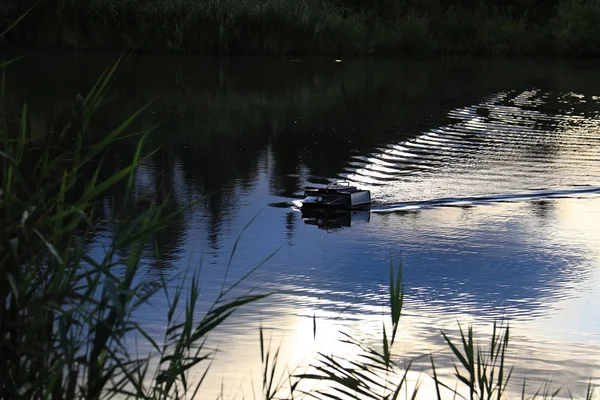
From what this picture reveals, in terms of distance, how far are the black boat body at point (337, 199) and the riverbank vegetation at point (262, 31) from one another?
674 inches

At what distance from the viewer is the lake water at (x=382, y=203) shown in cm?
612

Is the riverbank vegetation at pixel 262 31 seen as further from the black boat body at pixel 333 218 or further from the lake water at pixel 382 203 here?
the black boat body at pixel 333 218

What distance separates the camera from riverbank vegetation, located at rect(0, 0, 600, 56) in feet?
88.3

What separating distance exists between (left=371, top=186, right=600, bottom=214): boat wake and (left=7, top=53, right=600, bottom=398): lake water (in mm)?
20

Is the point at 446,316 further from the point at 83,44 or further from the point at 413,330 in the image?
the point at 83,44

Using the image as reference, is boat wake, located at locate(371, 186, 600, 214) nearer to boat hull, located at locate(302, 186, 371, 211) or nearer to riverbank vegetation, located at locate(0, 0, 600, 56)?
boat hull, located at locate(302, 186, 371, 211)

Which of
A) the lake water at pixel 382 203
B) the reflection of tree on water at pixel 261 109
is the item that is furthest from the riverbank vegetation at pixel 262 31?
the lake water at pixel 382 203

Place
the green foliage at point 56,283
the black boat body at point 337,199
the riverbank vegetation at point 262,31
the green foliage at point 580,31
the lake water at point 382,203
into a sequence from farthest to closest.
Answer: the green foliage at point 580,31 < the riverbank vegetation at point 262,31 < the black boat body at point 337,199 < the lake water at point 382,203 < the green foliage at point 56,283

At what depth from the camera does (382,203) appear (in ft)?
33.1

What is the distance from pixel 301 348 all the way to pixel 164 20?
72.9 feet

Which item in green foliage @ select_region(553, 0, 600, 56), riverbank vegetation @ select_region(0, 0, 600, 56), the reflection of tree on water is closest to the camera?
the reflection of tree on water

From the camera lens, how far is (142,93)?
18500mm

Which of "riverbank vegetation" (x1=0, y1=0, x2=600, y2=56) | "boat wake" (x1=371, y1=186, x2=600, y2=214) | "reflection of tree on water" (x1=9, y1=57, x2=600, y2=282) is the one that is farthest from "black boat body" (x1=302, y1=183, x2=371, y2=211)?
"riverbank vegetation" (x1=0, y1=0, x2=600, y2=56)

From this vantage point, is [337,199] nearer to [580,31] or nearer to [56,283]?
[56,283]
